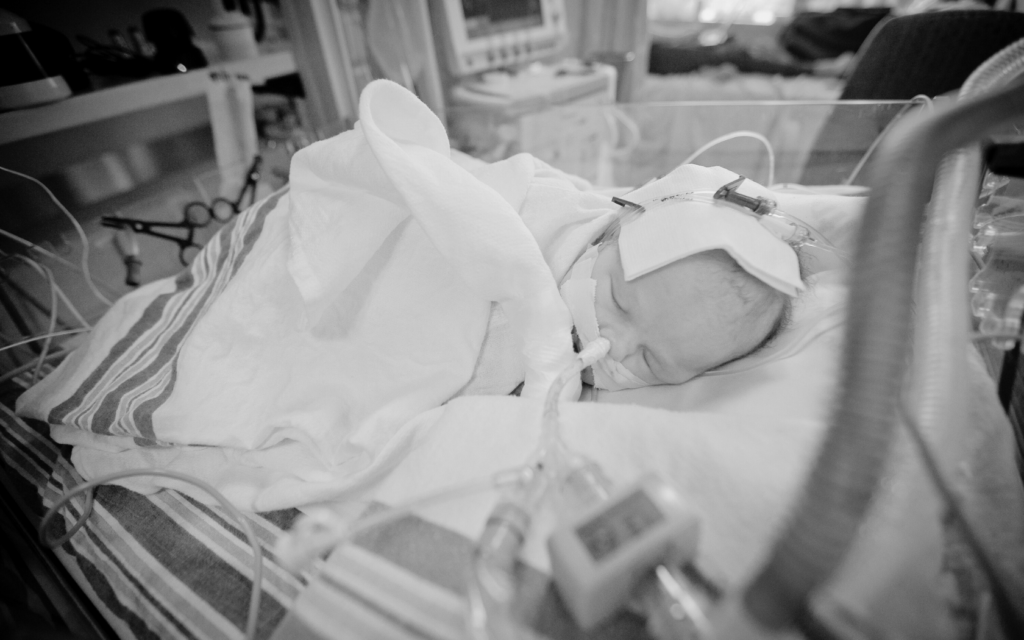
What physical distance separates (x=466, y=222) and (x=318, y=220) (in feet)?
0.78

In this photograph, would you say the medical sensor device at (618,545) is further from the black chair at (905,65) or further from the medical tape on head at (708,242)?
the black chair at (905,65)

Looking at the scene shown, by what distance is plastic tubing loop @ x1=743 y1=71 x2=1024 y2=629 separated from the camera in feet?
0.67

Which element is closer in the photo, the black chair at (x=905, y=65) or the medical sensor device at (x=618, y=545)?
the medical sensor device at (x=618, y=545)

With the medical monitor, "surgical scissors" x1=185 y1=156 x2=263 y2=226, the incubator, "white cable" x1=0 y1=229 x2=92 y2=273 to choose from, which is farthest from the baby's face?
the medical monitor

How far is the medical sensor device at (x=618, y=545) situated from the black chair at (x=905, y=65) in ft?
3.74

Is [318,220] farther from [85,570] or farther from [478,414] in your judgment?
[85,570]

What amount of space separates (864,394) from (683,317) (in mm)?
376

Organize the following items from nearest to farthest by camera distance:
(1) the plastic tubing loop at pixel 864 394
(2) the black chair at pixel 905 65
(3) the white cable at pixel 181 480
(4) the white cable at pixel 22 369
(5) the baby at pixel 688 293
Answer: (1) the plastic tubing loop at pixel 864 394
(3) the white cable at pixel 181 480
(5) the baby at pixel 688 293
(4) the white cable at pixel 22 369
(2) the black chair at pixel 905 65

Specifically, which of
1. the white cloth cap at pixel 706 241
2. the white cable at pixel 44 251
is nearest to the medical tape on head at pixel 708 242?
the white cloth cap at pixel 706 241

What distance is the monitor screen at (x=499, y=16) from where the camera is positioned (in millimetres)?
1469

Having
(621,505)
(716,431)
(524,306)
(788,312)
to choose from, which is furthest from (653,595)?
(788,312)

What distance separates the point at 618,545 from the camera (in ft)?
0.88

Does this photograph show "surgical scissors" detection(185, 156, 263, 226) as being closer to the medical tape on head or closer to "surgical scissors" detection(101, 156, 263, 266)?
"surgical scissors" detection(101, 156, 263, 266)

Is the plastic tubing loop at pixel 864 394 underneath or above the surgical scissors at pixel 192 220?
above
